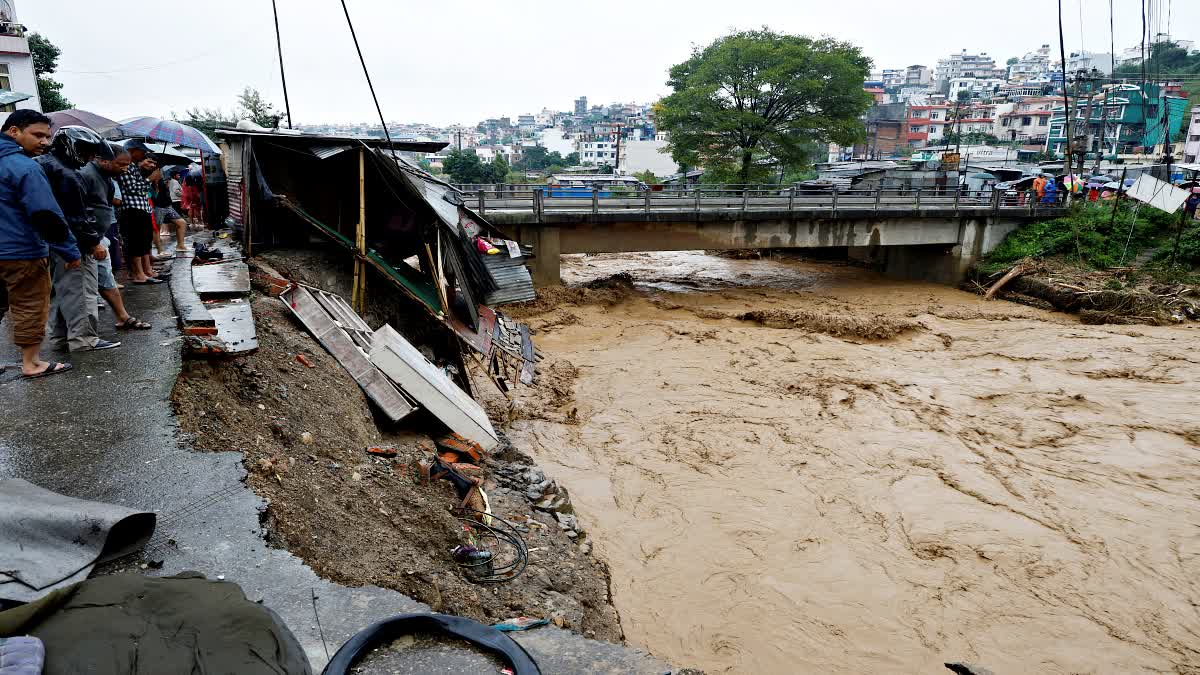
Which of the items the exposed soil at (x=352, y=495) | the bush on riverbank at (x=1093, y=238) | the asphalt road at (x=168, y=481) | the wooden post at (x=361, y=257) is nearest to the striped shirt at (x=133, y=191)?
the exposed soil at (x=352, y=495)

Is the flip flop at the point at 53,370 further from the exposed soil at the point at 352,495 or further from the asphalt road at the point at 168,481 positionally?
the exposed soil at the point at 352,495

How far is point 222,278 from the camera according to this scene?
24.7ft

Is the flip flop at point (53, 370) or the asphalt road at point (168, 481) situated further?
the flip flop at point (53, 370)

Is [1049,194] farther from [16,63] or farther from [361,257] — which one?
[16,63]

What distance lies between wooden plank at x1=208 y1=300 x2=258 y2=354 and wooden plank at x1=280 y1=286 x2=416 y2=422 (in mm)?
653

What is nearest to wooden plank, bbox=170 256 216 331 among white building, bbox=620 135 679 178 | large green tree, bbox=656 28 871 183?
large green tree, bbox=656 28 871 183

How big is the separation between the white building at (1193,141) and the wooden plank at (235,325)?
2163 inches

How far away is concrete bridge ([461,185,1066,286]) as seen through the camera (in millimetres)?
17391

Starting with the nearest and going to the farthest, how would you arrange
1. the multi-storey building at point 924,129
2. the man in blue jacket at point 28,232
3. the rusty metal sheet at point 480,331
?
the man in blue jacket at point 28,232, the rusty metal sheet at point 480,331, the multi-storey building at point 924,129

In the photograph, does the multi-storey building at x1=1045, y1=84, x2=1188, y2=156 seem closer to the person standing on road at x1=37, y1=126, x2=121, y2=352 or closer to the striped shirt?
the striped shirt

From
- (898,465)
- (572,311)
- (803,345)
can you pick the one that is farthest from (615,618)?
(572,311)

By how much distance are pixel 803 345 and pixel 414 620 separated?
12642 millimetres

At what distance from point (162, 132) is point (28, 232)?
22.5 ft

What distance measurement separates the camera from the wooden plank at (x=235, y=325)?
18.1 feet
